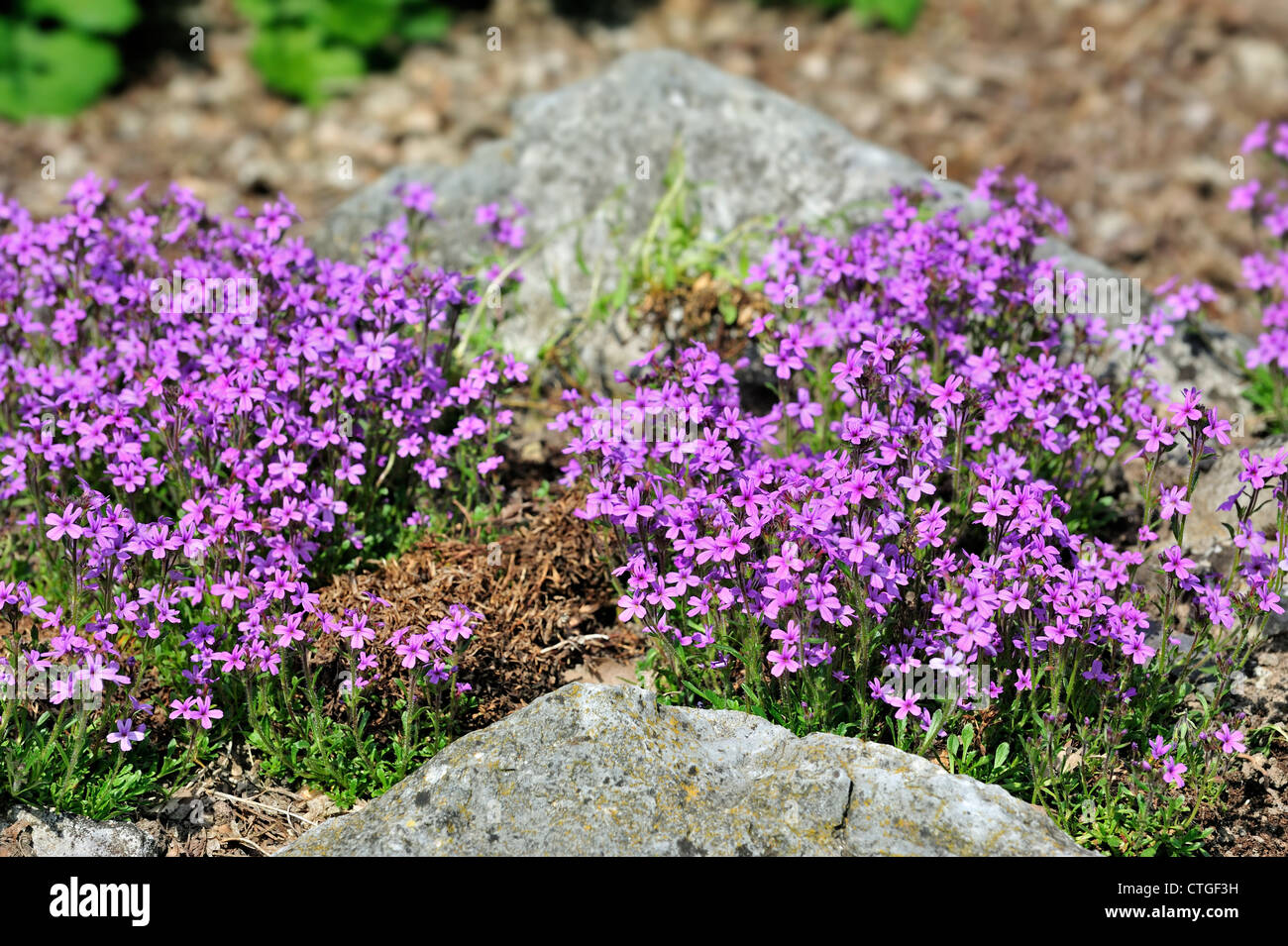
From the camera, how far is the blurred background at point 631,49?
926 centimetres

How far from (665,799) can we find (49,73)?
323 inches

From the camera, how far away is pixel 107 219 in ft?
20.4

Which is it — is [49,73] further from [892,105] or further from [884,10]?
[884,10]

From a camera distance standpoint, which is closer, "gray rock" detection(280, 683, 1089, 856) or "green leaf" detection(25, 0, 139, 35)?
"gray rock" detection(280, 683, 1089, 856)

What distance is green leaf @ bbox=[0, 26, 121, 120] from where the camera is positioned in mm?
9516

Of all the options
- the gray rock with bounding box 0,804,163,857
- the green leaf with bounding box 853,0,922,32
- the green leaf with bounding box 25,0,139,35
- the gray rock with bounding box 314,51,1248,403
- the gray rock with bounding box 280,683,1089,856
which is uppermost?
the green leaf with bounding box 853,0,922,32

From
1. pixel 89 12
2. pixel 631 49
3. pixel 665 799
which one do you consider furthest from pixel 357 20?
pixel 665 799

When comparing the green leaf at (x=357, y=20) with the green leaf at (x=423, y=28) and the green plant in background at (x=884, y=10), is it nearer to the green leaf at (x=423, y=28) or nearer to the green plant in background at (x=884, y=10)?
the green leaf at (x=423, y=28)

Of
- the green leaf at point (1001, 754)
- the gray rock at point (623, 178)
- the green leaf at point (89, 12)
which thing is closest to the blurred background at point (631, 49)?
the green leaf at point (89, 12)

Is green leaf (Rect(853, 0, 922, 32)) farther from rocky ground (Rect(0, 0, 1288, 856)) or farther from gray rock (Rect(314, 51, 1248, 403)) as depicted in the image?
gray rock (Rect(314, 51, 1248, 403))

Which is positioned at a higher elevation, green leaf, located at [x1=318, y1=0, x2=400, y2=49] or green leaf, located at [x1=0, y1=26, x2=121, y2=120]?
green leaf, located at [x1=318, y1=0, x2=400, y2=49]

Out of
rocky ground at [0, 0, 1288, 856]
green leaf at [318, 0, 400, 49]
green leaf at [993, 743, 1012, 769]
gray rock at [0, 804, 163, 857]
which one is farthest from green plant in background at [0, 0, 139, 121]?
green leaf at [993, 743, 1012, 769]

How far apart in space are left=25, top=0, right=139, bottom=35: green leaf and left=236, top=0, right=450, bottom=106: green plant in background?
861 millimetres

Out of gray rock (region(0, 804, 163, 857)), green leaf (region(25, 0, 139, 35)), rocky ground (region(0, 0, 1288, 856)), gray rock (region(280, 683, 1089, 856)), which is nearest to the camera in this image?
gray rock (region(280, 683, 1089, 856))
